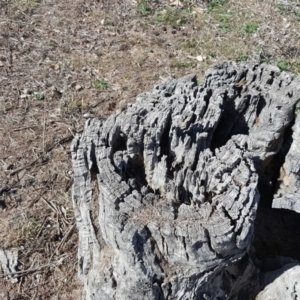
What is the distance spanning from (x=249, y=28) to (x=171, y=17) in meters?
1.08

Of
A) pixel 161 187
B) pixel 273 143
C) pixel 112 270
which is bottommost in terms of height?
pixel 112 270

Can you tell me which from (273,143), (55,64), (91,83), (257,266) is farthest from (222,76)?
(55,64)

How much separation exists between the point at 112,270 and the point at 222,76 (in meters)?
1.62

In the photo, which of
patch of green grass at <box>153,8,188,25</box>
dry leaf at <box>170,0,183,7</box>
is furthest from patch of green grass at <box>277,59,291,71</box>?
dry leaf at <box>170,0,183,7</box>

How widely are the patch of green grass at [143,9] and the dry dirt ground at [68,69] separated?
0.8 inches

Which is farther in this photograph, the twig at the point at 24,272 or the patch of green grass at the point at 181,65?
the patch of green grass at the point at 181,65

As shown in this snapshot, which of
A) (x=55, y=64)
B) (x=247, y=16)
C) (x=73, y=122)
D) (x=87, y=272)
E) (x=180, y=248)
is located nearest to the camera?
(x=180, y=248)

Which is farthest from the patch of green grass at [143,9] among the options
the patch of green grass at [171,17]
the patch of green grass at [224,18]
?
the patch of green grass at [224,18]

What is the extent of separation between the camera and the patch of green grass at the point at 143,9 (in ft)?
23.7

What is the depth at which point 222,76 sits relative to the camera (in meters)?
3.66

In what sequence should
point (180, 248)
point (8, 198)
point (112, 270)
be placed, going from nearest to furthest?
point (180, 248)
point (112, 270)
point (8, 198)

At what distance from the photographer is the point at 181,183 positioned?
2.97m

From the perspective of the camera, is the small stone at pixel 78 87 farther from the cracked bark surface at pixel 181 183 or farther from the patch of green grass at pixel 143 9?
the cracked bark surface at pixel 181 183

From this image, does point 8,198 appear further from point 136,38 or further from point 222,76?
point 136,38
